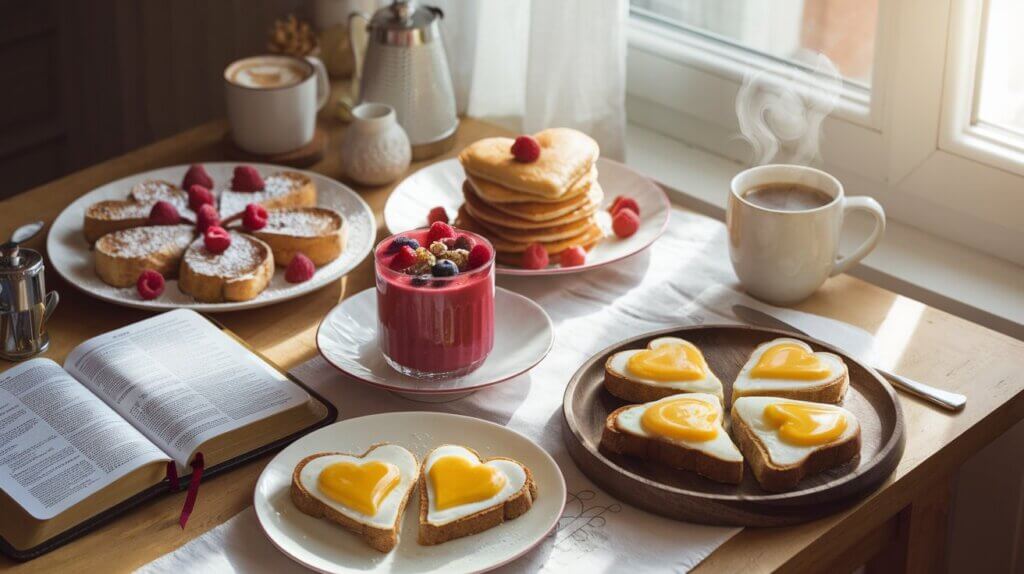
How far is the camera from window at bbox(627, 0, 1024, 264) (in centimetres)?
159

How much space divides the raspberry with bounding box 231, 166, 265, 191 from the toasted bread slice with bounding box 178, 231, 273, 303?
0.17 meters

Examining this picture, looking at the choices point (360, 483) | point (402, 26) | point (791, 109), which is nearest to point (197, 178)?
point (402, 26)

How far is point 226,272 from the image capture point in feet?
4.84

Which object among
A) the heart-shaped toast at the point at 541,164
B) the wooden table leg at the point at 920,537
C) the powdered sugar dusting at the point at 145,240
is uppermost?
the heart-shaped toast at the point at 541,164

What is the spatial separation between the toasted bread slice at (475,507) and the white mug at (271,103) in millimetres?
878

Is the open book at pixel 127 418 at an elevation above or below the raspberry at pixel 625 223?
below

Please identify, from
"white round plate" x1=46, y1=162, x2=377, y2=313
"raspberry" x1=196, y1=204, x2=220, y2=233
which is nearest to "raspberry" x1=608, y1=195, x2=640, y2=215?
"white round plate" x1=46, y1=162, x2=377, y2=313

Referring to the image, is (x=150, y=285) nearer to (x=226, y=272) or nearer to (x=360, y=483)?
(x=226, y=272)

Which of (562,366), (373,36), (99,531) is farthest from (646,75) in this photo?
(99,531)

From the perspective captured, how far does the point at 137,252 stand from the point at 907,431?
984 mm

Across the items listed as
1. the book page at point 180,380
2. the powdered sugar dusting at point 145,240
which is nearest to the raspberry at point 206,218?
the powdered sugar dusting at point 145,240

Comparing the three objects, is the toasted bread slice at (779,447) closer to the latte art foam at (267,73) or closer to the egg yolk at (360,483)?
the egg yolk at (360,483)

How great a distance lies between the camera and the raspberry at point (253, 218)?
158 cm

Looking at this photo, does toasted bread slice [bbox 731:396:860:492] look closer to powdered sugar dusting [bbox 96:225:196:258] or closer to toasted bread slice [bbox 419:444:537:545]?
toasted bread slice [bbox 419:444:537:545]
